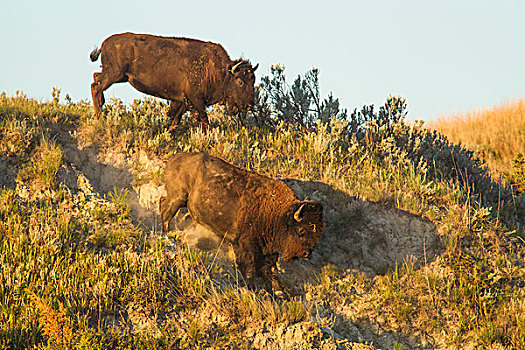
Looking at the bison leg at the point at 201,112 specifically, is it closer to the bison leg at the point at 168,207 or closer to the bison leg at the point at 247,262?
the bison leg at the point at 168,207

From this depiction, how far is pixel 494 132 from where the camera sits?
65.4ft

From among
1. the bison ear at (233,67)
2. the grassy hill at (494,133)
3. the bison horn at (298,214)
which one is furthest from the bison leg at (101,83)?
the grassy hill at (494,133)

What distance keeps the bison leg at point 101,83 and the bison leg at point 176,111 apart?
1147 millimetres

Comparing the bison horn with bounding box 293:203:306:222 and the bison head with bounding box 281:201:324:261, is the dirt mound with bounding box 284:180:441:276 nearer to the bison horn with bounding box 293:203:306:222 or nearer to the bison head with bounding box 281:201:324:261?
the bison head with bounding box 281:201:324:261

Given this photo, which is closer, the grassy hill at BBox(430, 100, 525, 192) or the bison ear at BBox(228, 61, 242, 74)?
the bison ear at BBox(228, 61, 242, 74)

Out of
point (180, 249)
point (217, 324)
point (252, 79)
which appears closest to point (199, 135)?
point (252, 79)

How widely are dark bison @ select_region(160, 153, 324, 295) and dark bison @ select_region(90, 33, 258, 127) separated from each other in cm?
298

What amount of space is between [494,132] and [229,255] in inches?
581

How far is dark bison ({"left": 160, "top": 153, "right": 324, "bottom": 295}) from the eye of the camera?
7562 millimetres

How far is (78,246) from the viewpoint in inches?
322

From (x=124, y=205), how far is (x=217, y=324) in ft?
9.94

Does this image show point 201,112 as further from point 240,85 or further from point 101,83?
point 101,83

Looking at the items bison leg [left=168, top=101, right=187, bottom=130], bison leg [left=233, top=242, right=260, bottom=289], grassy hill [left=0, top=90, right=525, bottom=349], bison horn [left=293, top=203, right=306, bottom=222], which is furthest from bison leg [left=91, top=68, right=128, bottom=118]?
bison horn [left=293, top=203, right=306, bottom=222]

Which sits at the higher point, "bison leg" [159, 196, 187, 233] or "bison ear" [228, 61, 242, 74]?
"bison ear" [228, 61, 242, 74]
